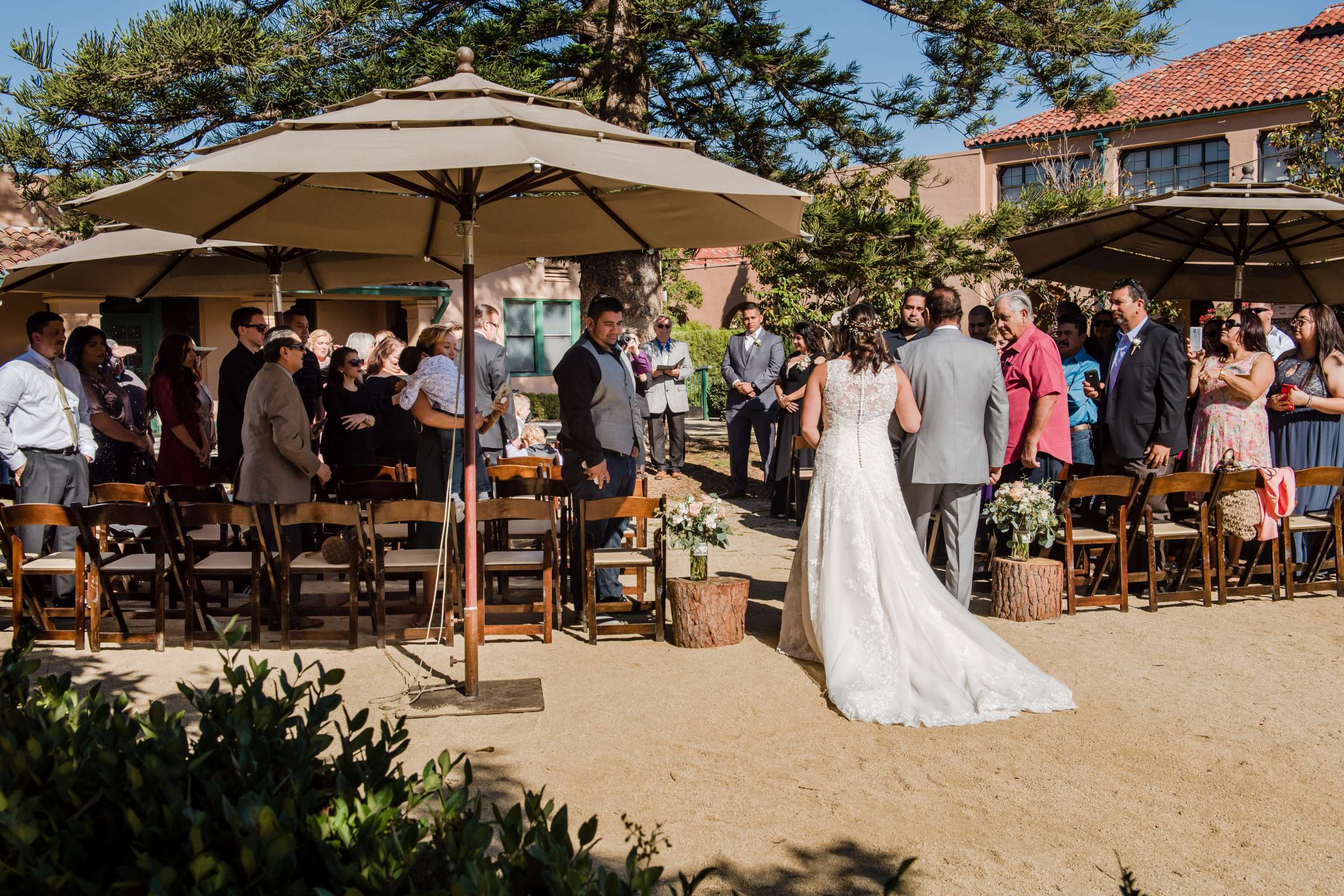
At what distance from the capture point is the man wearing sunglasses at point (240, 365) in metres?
7.83

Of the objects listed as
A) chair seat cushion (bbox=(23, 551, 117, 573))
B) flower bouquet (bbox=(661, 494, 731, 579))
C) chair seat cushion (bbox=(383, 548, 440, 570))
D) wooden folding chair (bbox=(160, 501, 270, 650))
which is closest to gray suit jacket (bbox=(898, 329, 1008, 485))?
flower bouquet (bbox=(661, 494, 731, 579))

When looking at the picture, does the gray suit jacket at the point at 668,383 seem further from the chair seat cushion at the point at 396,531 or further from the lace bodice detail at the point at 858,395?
the lace bodice detail at the point at 858,395

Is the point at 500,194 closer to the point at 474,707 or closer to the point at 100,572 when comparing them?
the point at 474,707

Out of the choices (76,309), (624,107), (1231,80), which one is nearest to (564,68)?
(624,107)

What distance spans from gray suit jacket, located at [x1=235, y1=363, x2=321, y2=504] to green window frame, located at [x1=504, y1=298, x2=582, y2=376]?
754 inches

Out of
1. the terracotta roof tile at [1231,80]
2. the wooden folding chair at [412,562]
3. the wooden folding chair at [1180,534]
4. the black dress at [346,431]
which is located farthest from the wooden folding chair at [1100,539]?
the terracotta roof tile at [1231,80]

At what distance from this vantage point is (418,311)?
22.6 metres

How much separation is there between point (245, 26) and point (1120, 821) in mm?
11878

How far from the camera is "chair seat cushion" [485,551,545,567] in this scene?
652 centimetres

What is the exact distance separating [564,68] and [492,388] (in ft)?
17.9

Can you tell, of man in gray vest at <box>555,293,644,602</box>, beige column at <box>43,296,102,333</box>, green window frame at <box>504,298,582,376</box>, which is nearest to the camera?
man in gray vest at <box>555,293,644,602</box>

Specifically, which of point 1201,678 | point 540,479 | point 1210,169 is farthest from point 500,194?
point 1210,169

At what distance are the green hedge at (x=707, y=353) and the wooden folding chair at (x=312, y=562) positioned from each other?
18.9 m

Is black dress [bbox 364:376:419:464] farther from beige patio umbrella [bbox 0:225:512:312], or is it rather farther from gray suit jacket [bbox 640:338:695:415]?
gray suit jacket [bbox 640:338:695:415]
